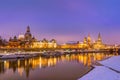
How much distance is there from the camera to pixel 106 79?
73.6ft

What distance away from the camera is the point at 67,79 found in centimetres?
2825

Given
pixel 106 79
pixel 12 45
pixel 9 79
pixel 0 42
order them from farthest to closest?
pixel 12 45, pixel 0 42, pixel 9 79, pixel 106 79

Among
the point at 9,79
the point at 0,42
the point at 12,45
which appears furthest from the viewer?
the point at 12,45

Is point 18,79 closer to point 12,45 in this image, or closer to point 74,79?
point 74,79

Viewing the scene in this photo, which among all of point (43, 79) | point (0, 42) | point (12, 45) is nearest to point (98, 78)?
point (43, 79)

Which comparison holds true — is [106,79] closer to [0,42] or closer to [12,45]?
[0,42]

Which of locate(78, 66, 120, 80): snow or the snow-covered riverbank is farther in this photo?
the snow-covered riverbank

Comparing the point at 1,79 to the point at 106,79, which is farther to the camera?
the point at 1,79

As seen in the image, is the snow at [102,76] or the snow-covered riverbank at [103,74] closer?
the snow at [102,76]

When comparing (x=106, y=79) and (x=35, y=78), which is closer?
(x=106, y=79)

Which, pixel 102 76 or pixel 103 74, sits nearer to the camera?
pixel 102 76

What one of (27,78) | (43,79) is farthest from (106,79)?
(27,78)

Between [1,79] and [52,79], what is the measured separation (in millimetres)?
5262

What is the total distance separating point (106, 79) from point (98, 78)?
32.2 inches
